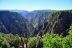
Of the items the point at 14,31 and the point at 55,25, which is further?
the point at 14,31

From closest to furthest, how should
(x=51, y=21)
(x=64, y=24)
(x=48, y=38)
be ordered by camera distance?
(x=48, y=38)
(x=64, y=24)
(x=51, y=21)

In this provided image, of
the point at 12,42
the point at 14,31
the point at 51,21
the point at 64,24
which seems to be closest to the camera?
the point at 12,42

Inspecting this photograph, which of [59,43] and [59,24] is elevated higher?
[59,43]

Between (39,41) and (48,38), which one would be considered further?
(39,41)

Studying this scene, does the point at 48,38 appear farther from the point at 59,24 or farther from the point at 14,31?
the point at 14,31

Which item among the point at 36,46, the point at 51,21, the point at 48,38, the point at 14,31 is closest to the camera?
the point at 48,38

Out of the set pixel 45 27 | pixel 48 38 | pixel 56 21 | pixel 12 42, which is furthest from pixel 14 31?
pixel 48 38

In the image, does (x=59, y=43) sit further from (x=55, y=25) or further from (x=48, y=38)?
(x=55, y=25)

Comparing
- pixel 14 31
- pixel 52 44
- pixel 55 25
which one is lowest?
pixel 14 31

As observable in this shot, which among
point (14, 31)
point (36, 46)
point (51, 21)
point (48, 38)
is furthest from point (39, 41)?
point (14, 31)

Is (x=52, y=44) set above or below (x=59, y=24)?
above
